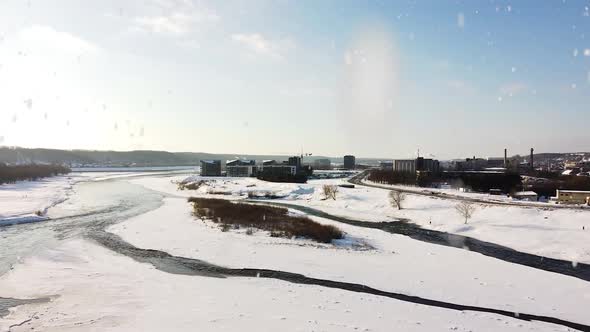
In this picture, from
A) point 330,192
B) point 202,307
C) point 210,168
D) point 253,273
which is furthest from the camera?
point 210,168

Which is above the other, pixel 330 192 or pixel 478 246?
pixel 330 192

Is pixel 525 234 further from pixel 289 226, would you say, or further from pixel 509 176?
pixel 509 176

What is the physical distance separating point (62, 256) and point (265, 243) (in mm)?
A: 14580

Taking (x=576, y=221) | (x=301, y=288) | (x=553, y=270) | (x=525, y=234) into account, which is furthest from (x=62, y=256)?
(x=576, y=221)

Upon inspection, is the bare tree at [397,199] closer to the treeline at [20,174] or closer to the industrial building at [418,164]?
the industrial building at [418,164]

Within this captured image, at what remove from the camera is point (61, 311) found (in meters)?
16.5

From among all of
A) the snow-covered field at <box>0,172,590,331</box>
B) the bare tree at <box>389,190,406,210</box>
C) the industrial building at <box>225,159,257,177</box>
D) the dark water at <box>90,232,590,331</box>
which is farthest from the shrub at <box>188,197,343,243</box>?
the industrial building at <box>225,159,257,177</box>

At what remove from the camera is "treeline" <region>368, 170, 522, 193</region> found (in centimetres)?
7450

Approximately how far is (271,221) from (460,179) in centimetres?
5697

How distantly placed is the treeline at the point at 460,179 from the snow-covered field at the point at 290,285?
37.4 m

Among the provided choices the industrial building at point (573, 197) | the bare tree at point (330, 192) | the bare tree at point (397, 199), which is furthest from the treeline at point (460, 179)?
the bare tree at point (330, 192)

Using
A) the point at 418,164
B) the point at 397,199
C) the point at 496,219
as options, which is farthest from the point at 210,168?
the point at 496,219

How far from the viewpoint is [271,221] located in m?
43.8

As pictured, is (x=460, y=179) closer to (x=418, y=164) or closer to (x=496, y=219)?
(x=418, y=164)
